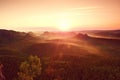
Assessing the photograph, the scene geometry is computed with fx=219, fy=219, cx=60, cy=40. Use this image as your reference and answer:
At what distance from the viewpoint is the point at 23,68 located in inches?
3826

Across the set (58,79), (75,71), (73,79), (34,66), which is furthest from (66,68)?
(34,66)

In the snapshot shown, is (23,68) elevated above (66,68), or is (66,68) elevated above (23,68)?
(23,68)

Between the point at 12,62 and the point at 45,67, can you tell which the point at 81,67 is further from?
the point at 12,62

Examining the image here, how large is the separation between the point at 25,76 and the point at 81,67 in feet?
247

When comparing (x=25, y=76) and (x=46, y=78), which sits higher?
(x=25, y=76)

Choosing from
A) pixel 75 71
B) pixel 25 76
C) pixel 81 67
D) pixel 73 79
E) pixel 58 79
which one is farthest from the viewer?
pixel 81 67

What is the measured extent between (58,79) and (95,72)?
30.1 metres

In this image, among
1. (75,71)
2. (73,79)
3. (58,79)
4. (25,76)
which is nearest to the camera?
(25,76)

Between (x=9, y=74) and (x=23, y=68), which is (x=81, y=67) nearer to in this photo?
(x=9, y=74)

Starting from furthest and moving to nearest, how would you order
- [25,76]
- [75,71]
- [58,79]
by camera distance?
1. [75,71]
2. [58,79]
3. [25,76]

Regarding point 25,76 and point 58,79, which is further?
point 58,79

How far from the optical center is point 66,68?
16112cm

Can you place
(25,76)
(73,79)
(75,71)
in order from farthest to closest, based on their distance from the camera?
(75,71), (73,79), (25,76)

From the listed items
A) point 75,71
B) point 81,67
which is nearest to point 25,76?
point 75,71
